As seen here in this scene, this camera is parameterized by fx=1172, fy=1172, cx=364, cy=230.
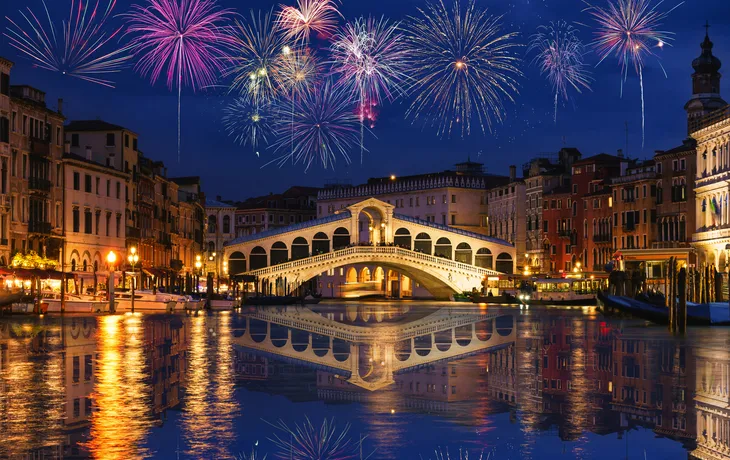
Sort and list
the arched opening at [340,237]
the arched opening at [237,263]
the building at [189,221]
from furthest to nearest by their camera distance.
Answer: the arched opening at [340,237]
the arched opening at [237,263]
the building at [189,221]

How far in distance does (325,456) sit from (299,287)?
82398 millimetres

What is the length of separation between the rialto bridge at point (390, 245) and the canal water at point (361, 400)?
221 feet

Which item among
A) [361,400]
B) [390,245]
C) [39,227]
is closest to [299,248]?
[390,245]

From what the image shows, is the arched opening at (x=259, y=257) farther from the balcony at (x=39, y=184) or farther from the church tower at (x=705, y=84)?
the balcony at (x=39, y=184)

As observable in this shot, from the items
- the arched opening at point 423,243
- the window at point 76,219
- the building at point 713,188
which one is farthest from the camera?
the arched opening at point 423,243

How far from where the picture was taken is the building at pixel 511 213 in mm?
103188

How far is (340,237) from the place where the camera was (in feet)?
341

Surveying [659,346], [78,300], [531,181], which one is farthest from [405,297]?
[659,346]

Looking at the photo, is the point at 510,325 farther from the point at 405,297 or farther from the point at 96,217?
the point at 405,297

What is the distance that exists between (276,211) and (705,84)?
64.6 m

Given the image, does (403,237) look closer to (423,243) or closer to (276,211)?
(423,243)

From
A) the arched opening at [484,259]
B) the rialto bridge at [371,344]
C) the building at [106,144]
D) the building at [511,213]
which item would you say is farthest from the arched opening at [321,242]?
the rialto bridge at [371,344]

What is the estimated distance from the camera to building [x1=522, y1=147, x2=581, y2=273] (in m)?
97.8

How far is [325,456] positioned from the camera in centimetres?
1078
